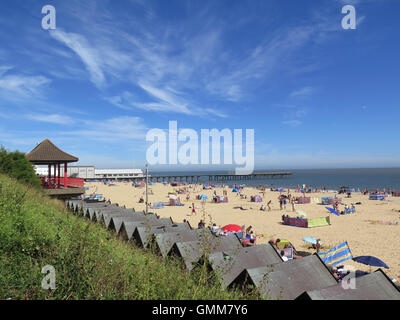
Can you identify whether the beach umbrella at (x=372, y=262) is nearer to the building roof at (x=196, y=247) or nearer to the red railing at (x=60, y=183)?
the building roof at (x=196, y=247)

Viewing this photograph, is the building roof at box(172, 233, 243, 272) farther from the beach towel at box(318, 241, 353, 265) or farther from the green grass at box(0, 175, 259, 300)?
the beach towel at box(318, 241, 353, 265)

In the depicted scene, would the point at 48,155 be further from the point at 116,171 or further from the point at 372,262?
the point at 116,171

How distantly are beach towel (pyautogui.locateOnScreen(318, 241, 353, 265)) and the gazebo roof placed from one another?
51.5 ft

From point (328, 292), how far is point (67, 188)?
17006 millimetres

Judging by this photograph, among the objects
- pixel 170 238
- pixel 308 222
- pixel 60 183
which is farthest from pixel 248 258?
pixel 60 183

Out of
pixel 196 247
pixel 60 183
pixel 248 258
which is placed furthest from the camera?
pixel 60 183

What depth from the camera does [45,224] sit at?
5.62 meters

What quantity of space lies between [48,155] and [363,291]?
714 inches

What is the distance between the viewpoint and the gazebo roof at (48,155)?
15.8 metres

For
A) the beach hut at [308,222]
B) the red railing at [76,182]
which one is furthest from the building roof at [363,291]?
the red railing at [76,182]

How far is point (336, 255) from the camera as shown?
1048 centimetres

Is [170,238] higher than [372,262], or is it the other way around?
[170,238]
